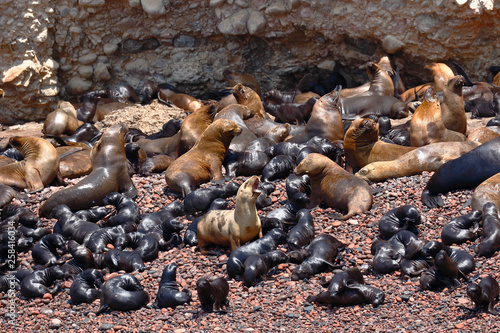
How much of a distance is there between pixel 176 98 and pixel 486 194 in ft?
28.1

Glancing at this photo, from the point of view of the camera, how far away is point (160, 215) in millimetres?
7945

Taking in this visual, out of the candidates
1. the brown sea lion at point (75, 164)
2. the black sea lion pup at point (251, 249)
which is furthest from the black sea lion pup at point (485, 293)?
the brown sea lion at point (75, 164)

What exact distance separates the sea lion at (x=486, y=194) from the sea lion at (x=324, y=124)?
383cm

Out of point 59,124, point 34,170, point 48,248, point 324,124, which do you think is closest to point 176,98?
point 59,124

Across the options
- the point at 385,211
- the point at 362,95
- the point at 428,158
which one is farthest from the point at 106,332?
the point at 362,95

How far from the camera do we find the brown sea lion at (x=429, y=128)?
9.43 meters

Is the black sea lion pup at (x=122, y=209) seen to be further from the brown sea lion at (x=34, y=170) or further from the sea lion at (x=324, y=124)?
the sea lion at (x=324, y=124)

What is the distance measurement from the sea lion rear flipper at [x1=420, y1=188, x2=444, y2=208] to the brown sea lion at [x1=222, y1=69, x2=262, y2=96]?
23.2 feet

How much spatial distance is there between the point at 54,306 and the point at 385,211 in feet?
12.2

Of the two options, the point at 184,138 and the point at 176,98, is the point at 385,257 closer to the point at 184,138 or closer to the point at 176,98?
the point at 184,138

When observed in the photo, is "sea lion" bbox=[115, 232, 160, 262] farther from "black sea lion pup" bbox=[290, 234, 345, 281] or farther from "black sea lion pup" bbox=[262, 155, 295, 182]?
"black sea lion pup" bbox=[262, 155, 295, 182]

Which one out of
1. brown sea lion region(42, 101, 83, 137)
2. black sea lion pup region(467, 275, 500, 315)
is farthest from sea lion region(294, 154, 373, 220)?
brown sea lion region(42, 101, 83, 137)

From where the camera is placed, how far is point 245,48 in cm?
1457

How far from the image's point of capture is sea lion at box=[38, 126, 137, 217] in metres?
8.80
